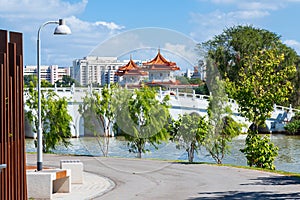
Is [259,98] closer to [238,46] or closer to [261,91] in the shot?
[261,91]

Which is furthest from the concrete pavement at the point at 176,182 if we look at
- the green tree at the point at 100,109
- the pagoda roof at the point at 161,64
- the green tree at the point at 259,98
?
the green tree at the point at 100,109

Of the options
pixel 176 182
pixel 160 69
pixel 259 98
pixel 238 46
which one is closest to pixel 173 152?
pixel 259 98

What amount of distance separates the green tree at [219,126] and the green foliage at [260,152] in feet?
5.71

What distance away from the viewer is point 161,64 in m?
14.7

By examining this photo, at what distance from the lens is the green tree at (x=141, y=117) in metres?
20.8

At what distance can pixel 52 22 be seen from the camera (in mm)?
15828

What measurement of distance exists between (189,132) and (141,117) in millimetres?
2319

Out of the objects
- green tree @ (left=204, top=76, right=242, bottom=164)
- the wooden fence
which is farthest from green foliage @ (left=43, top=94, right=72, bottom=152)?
the wooden fence

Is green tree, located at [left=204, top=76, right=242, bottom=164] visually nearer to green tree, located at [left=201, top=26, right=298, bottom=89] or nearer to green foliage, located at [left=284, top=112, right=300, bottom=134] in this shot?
green foliage, located at [left=284, top=112, right=300, bottom=134]

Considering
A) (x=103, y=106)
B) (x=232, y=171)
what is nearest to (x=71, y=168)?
(x=232, y=171)

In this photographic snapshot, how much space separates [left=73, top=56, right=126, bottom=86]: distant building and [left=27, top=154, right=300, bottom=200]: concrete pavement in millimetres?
2720

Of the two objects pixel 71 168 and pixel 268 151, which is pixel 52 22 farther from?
pixel 268 151

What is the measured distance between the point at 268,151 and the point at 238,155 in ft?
23.9

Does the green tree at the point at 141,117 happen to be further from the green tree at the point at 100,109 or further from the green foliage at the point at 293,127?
the green foliage at the point at 293,127
